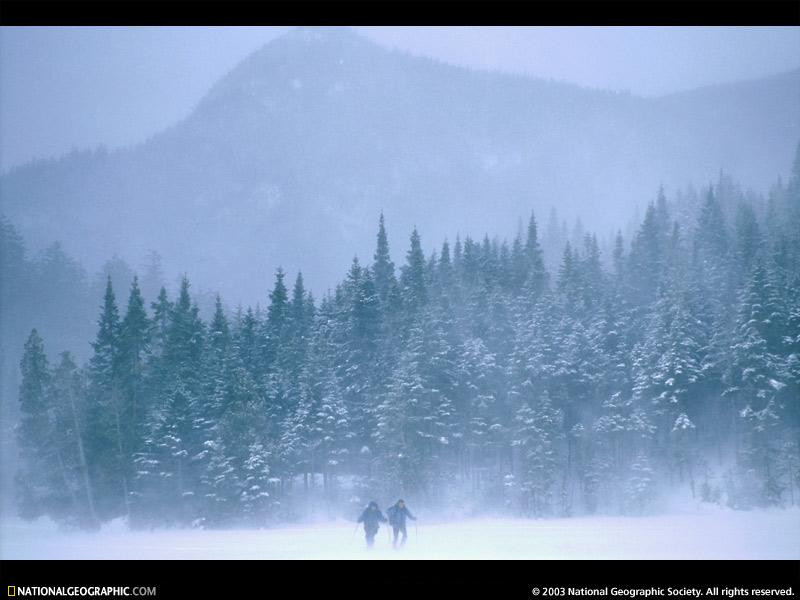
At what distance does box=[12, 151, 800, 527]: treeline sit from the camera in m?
44.5

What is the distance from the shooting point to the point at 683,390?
48.0 meters

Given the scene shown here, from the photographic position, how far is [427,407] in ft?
153

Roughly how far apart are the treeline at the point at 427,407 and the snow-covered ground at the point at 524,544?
9.20 metres

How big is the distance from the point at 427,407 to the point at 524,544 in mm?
21660

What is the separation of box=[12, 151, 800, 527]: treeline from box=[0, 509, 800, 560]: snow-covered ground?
920 centimetres

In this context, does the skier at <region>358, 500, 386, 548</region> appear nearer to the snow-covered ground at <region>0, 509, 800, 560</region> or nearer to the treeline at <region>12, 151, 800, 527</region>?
the snow-covered ground at <region>0, 509, 800, 560</region>

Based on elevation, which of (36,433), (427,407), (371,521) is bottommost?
(371,521)

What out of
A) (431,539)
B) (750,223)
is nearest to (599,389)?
(750,223)

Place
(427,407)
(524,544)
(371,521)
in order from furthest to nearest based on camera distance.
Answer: (427,407) < (524,544) < (371,521)

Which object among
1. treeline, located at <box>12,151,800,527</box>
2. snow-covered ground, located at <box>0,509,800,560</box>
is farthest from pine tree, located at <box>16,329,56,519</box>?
snow-covered ground, located at <box>0,509,800,560</box>
